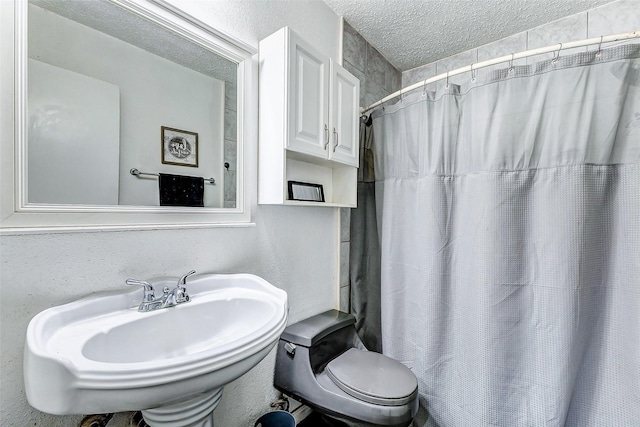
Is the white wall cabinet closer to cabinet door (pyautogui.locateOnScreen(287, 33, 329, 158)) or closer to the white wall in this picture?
cabinet door (pyautogui.locateOnScreen(287, 33, 329, 158))

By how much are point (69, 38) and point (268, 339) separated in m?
1.02

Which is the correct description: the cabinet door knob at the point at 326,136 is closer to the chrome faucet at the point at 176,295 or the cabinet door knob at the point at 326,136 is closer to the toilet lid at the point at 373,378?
the chrome faucet at the point at 176,295

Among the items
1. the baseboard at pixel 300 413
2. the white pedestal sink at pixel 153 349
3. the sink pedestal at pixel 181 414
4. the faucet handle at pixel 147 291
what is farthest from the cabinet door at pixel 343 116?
the baseboard at pixel 300 413

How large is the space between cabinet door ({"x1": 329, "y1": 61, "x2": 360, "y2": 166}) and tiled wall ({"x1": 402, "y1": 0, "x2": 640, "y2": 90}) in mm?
853

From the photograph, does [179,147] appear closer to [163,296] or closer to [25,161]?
[25,161]

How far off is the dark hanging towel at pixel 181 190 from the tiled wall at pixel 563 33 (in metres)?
1.77

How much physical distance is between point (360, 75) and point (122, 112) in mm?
1434

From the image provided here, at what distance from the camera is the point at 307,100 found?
126 cm

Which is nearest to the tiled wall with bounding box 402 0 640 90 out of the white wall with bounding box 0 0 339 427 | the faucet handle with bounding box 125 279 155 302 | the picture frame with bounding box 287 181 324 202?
the white wall with bounding box 0 0 339 427

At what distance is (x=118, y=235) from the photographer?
2.80 ft

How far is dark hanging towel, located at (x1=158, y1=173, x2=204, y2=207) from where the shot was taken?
0.98 metres

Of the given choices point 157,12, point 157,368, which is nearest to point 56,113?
point 157,12

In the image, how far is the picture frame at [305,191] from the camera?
4.51ft

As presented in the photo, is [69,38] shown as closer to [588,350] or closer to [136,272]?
[136,272]
